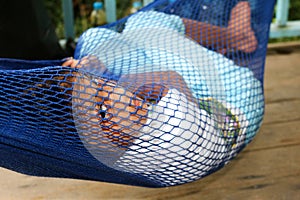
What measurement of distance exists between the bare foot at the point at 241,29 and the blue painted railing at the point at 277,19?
23.4 inches

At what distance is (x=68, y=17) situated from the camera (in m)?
1.91

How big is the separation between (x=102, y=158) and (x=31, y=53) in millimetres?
552

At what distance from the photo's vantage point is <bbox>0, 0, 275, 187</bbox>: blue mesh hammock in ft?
2.91

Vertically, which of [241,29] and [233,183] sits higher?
[241,29]

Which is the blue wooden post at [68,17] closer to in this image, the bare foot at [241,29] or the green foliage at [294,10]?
the bare foot at [241,29]

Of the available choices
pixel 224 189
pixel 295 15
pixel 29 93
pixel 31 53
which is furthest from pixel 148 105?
pixel 295 15

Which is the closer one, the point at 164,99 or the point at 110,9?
the point at 164,99

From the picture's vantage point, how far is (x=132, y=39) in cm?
127

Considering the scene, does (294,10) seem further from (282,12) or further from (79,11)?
(79,11)

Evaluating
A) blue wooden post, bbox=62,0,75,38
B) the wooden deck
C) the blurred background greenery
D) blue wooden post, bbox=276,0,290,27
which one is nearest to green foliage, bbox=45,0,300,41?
the blurred background greenery

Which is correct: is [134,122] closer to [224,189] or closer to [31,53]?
[224,189]

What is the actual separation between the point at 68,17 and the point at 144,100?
1.04m

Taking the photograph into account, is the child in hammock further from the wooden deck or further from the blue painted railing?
the blue painted railing

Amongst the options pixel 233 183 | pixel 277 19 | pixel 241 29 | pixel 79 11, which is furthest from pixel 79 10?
pixel 233 183
